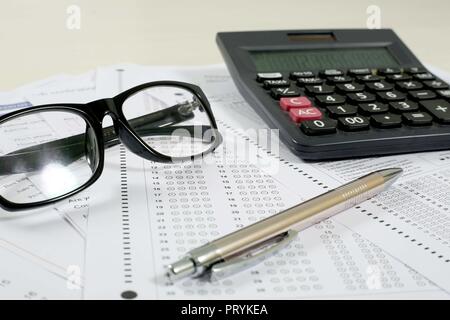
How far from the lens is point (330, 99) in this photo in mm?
558

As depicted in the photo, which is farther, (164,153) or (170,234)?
(164,153)

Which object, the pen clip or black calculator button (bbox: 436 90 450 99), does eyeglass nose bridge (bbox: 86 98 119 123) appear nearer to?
the pen clip

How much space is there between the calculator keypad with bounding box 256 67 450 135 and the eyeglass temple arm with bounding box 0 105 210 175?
9 centimetres

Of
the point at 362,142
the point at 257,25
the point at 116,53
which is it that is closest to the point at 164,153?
the point at 362,142

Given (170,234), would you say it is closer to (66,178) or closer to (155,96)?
(66,178)

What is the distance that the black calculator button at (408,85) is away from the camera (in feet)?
1.93

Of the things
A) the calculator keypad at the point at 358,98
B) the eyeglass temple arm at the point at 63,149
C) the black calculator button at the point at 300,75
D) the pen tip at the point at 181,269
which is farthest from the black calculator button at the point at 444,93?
the pen tip at the point at 181,269

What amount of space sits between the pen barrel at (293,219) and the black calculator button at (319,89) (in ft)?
0.42

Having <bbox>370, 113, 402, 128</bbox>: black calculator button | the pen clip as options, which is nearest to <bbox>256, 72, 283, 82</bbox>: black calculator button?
<bbox>370, 113, 402, 128</bbox>: black calculator button

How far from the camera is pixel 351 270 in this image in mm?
386

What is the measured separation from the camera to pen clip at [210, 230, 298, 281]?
367 mm

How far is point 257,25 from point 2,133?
439mm
